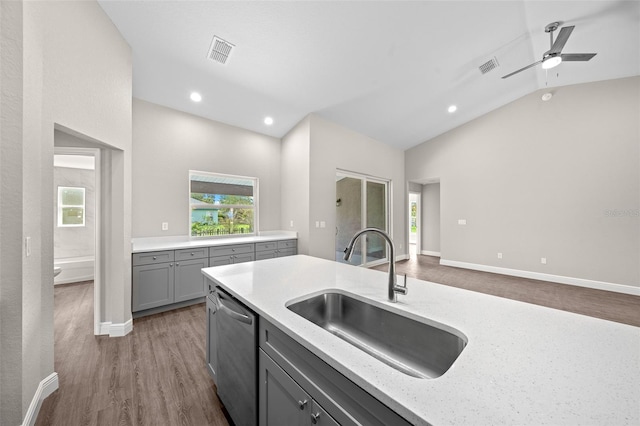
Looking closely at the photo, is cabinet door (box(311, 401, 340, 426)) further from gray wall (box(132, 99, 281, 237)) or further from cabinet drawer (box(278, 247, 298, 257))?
gray wall (box(132, 99, 281, 237))

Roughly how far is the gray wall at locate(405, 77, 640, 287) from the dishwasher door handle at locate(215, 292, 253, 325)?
5884 millimetres

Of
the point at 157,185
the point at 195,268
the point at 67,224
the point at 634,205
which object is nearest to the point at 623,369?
the point at 195,268

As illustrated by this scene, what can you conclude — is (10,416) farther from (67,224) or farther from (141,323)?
(67,224)

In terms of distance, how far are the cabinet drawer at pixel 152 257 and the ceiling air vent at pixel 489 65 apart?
17.8ft

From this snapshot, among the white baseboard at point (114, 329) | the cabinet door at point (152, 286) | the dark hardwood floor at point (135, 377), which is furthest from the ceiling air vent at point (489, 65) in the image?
the white baseboard at point (114, 329)

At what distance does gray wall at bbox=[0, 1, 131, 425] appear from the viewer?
141cm

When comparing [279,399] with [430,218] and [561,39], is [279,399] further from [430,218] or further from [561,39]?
[430,218]

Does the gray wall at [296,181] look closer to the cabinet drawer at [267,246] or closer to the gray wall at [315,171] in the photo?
the gray wall at [315,171]

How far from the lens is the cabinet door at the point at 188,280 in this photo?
3203 mm

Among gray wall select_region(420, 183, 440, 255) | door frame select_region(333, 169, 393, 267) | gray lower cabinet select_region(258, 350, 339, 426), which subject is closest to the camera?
gray lower cabinet select_region(258, 350, 339, 426)

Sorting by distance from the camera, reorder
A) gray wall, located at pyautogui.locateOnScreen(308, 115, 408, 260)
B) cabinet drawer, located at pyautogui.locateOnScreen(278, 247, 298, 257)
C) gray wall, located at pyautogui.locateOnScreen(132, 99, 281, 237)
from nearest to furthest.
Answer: gray wall, located at pyautogui.locateOnScreen(132, 99, 281, 237) → cabinet drawer, located at pyautogui.locateOnScreen(278, 247, 298, 257) → gray wall, located at pyautogui.locateOnScreen(308, 115, 408, 260)

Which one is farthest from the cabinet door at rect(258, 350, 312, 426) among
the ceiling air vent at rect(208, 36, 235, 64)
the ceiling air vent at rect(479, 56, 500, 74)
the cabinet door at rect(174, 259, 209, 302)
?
the ceiling air vent at rect(479, 56, 500, 74)

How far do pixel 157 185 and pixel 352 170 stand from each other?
3618 mm

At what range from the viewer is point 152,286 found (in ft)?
9.86
